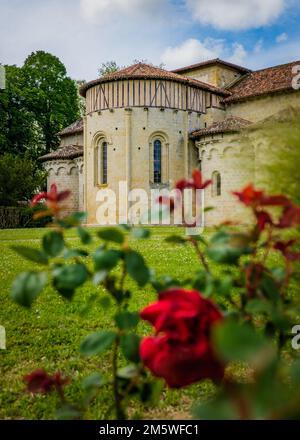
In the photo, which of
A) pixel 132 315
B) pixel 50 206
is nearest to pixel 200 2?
pixel 50 206

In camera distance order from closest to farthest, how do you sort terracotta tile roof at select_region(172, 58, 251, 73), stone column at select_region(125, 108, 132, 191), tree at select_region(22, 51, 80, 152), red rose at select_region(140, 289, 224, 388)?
red rose at select_region(140, 289, 224, 388) < stone column at select_region(125, 108, 132, 191) < terracotta tile roof at select_region(172, 58, 251, 73) < tree at select_region(22, 51, 80, 152)

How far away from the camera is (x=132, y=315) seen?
129 centimetres

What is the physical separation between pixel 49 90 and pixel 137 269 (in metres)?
38.9

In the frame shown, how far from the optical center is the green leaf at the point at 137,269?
1183 millimetres

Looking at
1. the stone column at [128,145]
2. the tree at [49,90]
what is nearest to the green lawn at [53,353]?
the stone column at [128,145]

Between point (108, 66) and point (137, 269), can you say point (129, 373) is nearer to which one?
point (137, 269)

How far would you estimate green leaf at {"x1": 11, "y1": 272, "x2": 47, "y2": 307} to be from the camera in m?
1.08

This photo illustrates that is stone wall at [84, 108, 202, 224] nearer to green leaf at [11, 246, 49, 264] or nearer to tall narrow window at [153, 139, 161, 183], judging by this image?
tall narrow window at [153, 139, 161, 183]

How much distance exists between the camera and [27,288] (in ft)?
3.59

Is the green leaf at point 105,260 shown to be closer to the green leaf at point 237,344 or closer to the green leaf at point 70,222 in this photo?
the green leaf at point 70,222

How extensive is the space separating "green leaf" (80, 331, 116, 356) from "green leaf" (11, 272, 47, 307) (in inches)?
9.5

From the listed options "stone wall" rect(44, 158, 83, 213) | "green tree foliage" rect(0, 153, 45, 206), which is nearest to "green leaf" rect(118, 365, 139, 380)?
"green tree foliage" rect(0, 153, 45, 206)

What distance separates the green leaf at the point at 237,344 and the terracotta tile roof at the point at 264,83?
25.6 m

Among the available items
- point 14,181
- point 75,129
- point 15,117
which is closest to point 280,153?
point 14,181
